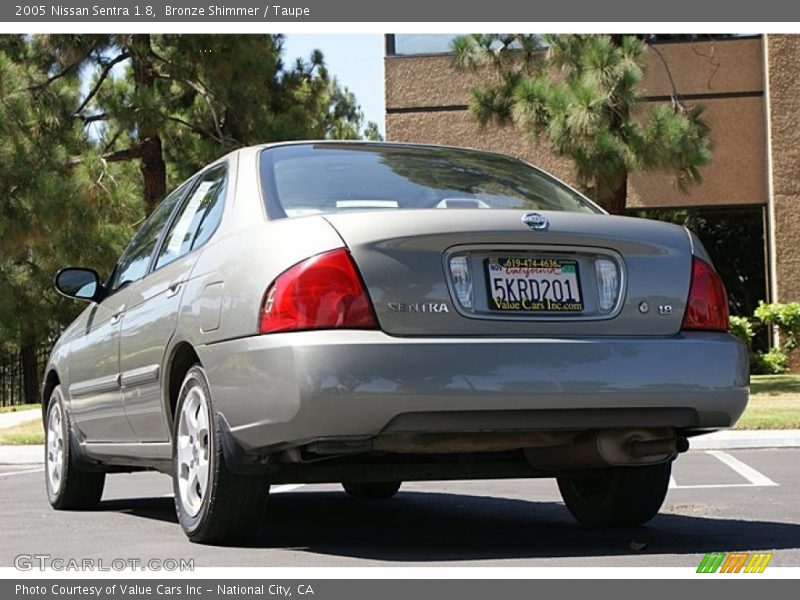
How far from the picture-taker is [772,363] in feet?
78.2

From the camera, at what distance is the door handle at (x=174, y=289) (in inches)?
229

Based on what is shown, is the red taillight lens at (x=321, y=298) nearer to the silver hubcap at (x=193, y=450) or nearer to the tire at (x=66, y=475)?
the silver hubcap at (x=193, y=450)

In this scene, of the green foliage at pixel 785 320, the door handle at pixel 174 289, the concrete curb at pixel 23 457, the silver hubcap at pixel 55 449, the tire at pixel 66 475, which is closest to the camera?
the door handle at pixel 174 289

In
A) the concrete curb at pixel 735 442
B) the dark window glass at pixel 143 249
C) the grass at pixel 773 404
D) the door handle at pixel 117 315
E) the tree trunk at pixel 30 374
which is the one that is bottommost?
the tree trunk at pixel 30 374

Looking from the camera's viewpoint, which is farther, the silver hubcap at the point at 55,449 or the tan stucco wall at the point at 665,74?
the tan stucco wall at the point at 665,74

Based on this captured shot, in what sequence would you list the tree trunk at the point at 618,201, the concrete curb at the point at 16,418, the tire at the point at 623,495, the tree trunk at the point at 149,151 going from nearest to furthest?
1. the tire at the point at 623,495
2. the concrete curb at the point at 16,418
3. the tree trunk at the point at 618,201
4. the tree trunk at the point at 149,151

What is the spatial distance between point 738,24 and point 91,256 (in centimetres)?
1121

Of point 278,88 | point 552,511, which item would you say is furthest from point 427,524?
point 278,88

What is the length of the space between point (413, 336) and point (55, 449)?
3831 millimetres

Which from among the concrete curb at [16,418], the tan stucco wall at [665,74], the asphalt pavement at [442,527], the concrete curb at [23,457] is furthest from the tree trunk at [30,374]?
the asphalt pavement at [442,527]

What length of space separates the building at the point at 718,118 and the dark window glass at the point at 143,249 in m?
17.3

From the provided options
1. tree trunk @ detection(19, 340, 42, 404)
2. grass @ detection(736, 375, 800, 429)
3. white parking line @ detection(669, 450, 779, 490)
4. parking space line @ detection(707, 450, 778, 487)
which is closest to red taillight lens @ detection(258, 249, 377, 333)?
white parking line @ detection(669, 450, 779, 490)

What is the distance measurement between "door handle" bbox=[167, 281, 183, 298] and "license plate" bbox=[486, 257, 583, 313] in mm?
1472

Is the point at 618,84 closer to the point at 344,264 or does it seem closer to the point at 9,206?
the point at 9,206
